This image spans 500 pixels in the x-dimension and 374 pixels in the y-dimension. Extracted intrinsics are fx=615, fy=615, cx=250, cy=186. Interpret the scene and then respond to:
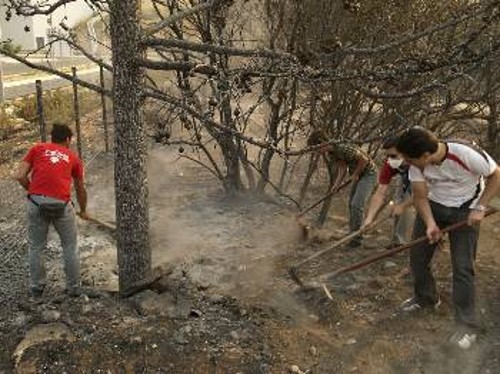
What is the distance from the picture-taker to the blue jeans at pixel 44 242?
18.0 feet

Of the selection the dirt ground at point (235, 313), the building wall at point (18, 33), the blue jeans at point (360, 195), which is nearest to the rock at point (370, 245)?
the dirt ground at point (235, 313)

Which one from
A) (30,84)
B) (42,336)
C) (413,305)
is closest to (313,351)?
(413,305)

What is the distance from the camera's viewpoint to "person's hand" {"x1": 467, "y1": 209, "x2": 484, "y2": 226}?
4.50m

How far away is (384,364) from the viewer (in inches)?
184

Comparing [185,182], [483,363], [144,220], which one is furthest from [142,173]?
[185,182]

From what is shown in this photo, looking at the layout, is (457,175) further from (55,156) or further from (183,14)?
(55,156)

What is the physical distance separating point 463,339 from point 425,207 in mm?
1100

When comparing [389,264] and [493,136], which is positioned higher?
[493,136]

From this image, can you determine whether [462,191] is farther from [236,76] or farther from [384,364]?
[236,76]

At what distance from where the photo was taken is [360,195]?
264 inches

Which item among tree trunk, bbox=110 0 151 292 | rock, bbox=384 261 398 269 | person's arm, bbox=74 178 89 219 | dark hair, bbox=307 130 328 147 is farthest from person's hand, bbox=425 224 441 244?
person's arm, bbox=74 178 89 219

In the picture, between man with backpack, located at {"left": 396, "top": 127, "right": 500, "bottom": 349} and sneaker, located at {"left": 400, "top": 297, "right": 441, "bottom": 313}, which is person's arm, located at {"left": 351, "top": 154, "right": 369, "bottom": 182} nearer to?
man with backpack, located at {"left": 396, "top": 127, "right": 500, "bottom": 349}

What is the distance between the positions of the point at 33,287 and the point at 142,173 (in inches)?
68.2

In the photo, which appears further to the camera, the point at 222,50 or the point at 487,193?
the point at 487,193
